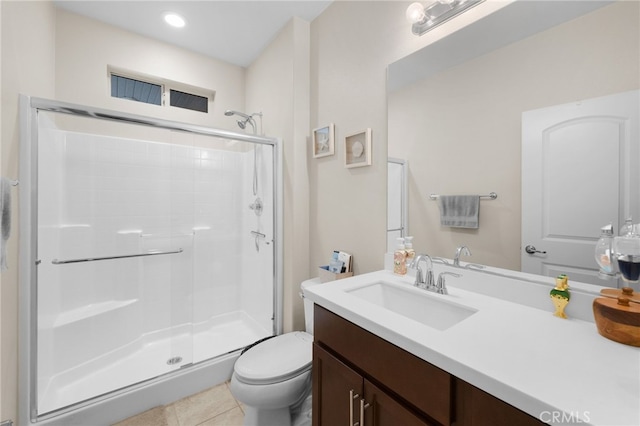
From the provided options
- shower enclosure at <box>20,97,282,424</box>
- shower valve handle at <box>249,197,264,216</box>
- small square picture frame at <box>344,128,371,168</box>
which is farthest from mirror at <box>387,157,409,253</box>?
shower valve handle at <box>249,197,264,216</box>

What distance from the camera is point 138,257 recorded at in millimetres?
2143

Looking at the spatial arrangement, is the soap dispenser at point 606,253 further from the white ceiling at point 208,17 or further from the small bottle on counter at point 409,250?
the white ceiling at point 208,17

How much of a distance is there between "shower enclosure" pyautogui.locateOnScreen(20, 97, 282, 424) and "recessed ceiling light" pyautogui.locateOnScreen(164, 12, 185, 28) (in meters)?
0.85

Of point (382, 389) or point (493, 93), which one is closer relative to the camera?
point (382, 389)

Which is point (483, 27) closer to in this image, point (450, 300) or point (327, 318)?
point (450, 300)

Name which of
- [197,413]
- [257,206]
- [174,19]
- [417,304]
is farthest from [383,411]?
[174,19]

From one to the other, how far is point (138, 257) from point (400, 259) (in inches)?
78.8

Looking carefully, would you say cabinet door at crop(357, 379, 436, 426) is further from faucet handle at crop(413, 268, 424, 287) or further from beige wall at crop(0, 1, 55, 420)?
beige wall at crop(0, 1, 55, 420)

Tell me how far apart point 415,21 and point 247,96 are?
197 cm

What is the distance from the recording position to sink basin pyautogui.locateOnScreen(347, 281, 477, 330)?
102 centimetres

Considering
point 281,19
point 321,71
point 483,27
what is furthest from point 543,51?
point 281,19

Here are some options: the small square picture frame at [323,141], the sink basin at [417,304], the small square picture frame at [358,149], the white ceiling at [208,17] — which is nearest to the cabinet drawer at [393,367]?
the sink basin at [417,304]

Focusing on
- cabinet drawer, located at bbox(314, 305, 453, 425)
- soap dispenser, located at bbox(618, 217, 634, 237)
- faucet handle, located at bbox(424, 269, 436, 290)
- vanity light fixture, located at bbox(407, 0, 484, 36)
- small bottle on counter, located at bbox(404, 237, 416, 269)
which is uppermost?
vanity light fixture, located at bbox(407, 0, 484, 36)

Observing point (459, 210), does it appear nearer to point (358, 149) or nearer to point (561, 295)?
point (561, 295)
